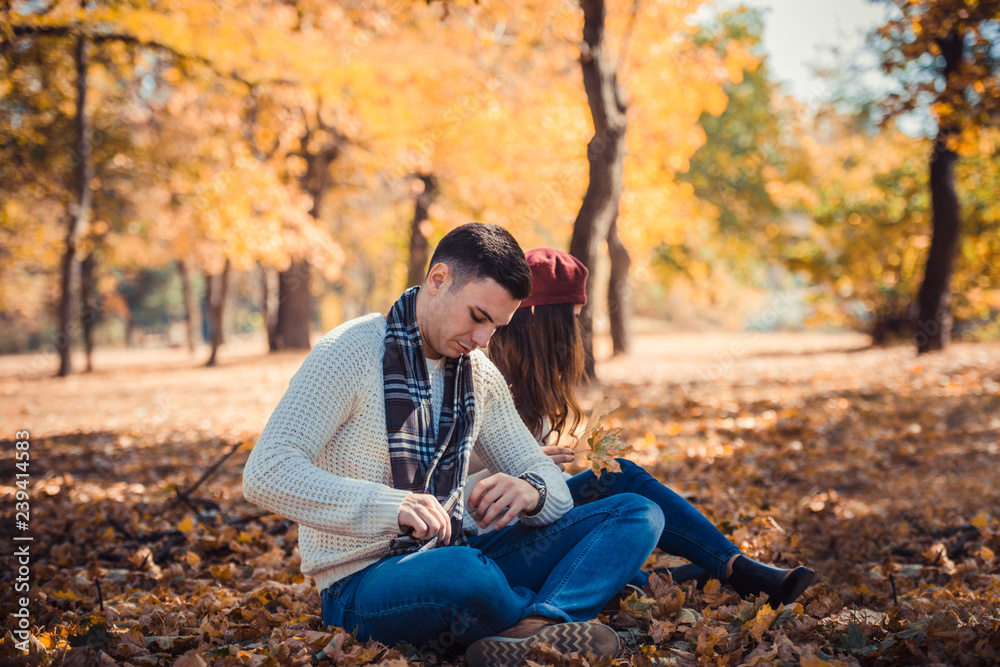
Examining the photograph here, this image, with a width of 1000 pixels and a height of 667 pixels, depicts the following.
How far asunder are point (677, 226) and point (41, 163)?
11975mm

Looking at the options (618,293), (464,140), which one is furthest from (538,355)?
(618,293)

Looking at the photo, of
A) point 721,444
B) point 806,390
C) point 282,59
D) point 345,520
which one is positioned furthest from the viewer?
point 282,59

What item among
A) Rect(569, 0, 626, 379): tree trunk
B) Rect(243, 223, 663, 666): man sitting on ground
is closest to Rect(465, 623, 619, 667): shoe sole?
Rect(243, 223, 663, 666): man sitting on ground

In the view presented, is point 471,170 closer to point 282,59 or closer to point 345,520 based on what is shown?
point 282,59

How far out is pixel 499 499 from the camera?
7.11 ft

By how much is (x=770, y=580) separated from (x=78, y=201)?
43.0 ft

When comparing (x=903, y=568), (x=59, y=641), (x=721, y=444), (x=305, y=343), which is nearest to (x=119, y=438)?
(x=59, y=641)

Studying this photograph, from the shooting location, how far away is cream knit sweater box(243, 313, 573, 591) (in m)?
1.90

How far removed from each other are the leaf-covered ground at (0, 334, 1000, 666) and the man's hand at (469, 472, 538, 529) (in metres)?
0.46

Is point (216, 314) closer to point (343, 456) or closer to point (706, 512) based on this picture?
point (706, 512)

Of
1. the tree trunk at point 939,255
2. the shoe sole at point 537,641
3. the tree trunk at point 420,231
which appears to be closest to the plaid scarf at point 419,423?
the shoe sole at point 537,641

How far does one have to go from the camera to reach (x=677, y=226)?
561 inches

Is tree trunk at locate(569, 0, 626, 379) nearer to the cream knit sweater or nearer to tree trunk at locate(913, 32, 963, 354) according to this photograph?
the cream knit sweater

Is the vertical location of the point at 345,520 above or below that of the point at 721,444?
above
